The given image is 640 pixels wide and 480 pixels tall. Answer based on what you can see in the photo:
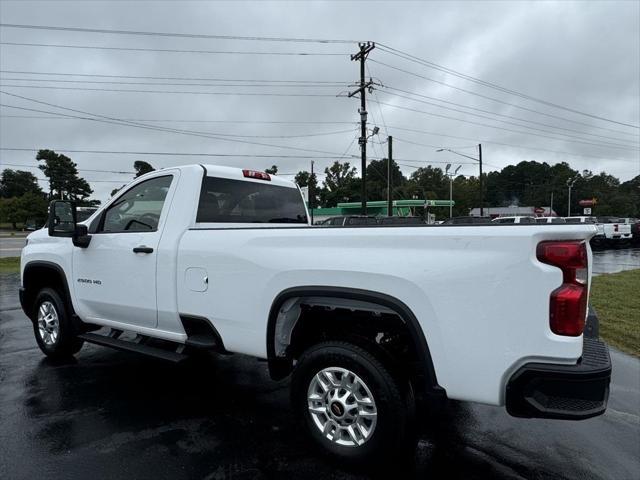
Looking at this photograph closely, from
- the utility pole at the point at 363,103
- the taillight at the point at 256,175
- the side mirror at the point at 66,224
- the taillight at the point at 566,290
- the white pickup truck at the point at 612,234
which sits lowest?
the white pickup truck at the point at 612,234

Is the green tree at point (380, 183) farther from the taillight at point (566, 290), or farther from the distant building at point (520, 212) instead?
the taillight at point (566, 290)

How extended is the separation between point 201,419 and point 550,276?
283cm

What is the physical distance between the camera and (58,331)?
4895 mm

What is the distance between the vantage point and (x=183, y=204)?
3.85m

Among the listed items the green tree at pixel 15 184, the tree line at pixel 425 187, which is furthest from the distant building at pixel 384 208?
the green tree at pixel 15 184

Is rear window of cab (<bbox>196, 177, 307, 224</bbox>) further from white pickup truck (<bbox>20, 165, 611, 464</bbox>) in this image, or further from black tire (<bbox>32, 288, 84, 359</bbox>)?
black tire (<bbox>32, 288, 84, 359</bbox>)

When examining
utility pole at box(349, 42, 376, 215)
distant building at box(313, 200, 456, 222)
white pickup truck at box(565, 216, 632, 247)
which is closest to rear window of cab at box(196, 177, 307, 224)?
utility pole at box(349, 42, 376, 215)

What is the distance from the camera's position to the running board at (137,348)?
3.73 metres

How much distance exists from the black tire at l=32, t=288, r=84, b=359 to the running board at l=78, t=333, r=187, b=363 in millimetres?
338

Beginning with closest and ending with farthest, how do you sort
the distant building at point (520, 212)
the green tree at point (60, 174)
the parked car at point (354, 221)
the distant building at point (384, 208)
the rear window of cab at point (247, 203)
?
the parked car at point (354, 221) < the rear window of cab at point (247, 203) < the distant building at point (520, 212) < the distant building at point (384, 208) < the green tree at point (60, 174)

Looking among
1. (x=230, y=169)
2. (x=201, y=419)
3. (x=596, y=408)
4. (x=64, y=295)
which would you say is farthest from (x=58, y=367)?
(x=596, y=408)

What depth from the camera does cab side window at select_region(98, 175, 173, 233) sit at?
4.07m

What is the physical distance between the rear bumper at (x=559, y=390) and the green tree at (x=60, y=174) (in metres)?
81.8

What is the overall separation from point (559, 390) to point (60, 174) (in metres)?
83.4
